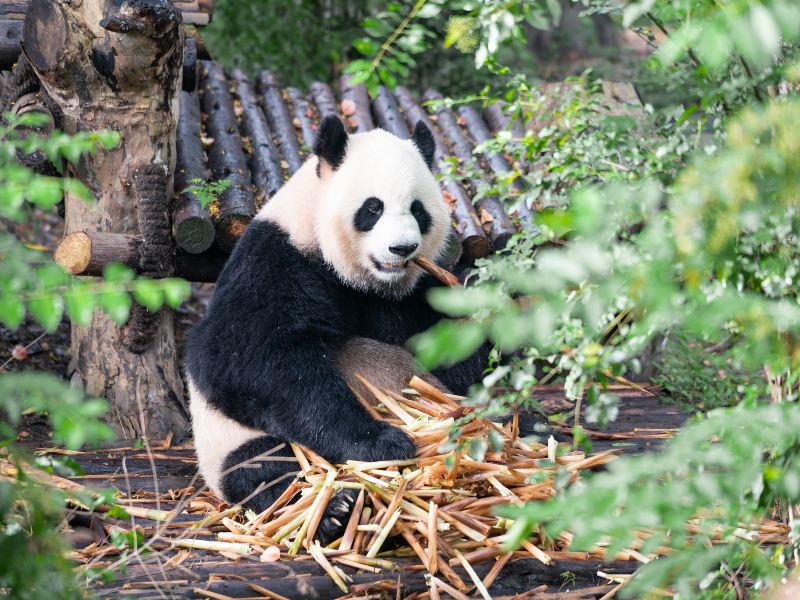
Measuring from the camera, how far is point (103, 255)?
447 cm

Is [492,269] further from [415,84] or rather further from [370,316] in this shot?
[415,84]

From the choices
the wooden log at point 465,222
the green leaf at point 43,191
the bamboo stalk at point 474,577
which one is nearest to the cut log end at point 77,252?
the wooden log at point 465,222

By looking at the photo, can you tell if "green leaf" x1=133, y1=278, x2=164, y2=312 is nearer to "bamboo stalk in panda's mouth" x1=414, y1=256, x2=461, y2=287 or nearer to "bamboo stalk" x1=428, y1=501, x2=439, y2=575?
"bamboo stalk" x1=428, y1=501, x2=439, y2=575

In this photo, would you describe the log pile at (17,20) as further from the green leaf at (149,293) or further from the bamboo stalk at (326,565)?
the green leaf at (149,293)

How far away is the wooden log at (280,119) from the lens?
587 centimetres

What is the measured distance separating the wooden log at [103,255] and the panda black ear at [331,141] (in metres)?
1.22

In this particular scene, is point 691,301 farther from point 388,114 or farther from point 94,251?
point 388,114

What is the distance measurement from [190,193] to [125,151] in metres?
0.38

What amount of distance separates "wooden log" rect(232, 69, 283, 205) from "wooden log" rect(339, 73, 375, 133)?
2.04 ft

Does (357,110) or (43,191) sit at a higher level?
(357,110)

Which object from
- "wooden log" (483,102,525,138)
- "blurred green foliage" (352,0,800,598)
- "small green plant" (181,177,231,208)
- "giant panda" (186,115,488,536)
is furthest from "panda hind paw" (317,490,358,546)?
"wooden log" (483,102,525,138)

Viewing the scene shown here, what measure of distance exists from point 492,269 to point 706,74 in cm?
88

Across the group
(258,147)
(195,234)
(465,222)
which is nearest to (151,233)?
(195,234)

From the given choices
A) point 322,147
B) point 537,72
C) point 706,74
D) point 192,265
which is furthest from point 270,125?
point 537,72
